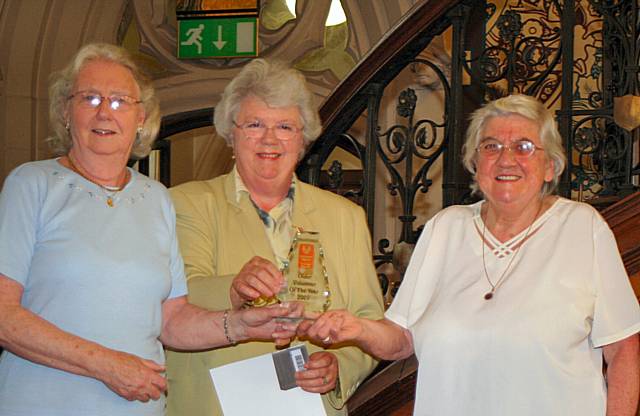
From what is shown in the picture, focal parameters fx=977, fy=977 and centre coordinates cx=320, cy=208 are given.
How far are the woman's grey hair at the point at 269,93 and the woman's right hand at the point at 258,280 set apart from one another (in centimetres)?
60

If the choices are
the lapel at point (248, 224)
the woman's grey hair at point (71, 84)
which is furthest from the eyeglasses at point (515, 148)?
the woman's grey hair at point (71, 84)

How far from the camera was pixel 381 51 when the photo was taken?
393cm

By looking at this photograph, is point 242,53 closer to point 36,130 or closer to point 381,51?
point 36,130

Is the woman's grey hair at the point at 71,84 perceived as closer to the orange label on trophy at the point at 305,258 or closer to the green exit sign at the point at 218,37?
the orange label on trophy at the point at 305,258

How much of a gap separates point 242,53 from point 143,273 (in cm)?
807

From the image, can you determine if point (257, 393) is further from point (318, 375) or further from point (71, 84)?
point (71, 84)

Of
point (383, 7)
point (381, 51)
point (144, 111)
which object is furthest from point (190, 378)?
point (383, 7)

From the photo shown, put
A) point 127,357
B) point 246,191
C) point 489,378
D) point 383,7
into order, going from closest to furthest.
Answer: point 127,357
point 489,378
point 246,191
point 383,7

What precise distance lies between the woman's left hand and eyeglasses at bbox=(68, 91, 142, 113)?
94 cm

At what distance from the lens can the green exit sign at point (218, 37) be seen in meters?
10.5

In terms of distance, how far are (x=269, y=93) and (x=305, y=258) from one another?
0.58 metres

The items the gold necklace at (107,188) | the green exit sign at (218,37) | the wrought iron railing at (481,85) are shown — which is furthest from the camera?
the green exit sign at (218,37)

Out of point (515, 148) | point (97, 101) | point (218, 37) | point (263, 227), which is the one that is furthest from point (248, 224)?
point (218, 37)

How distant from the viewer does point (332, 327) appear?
277 centimetres
